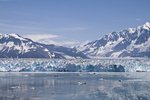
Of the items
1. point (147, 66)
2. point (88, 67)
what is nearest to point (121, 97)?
point (88, 67)

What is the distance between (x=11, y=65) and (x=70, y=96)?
88951 mm

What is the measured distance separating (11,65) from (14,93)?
84237 mm

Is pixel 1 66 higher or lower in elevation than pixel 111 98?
higher

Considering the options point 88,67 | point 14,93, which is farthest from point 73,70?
point 14,93

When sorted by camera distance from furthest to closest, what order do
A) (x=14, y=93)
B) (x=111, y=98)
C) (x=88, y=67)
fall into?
(x=88, y=67) → (x=14, y=93) → (x=111, y=98)

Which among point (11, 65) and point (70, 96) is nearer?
point (70, 96)

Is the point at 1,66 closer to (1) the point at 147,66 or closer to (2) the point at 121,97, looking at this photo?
(1) the point at 147,66

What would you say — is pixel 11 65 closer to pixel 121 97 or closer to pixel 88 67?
pixel 88 67

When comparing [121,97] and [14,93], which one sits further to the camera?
[14,93]

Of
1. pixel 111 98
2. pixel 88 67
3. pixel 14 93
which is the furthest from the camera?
pixel 88 67

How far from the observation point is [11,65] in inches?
5487

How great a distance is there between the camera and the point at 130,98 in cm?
5116

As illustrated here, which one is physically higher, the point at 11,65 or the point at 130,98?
the point at 11,65

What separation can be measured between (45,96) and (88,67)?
276ft
